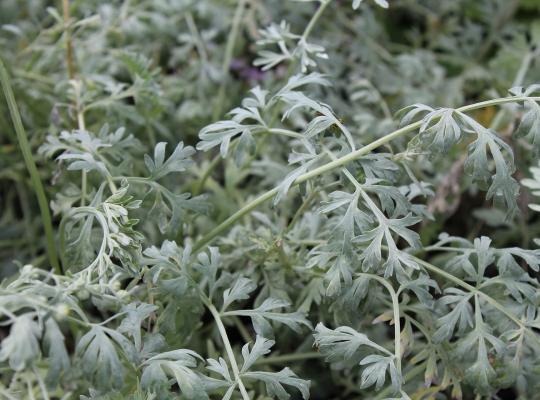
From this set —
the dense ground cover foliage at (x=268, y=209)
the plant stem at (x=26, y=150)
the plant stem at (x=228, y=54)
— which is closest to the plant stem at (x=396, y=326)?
the dense ground cover foliage at (x=268, y=209)

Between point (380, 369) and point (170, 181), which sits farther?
point (170, 181)

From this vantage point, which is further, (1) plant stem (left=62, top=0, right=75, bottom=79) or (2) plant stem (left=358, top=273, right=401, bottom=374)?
(1) plant stem (left=62, top=0, right=75, bottom=79)

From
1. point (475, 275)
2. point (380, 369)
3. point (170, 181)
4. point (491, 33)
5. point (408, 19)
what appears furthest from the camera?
point (408, 19)

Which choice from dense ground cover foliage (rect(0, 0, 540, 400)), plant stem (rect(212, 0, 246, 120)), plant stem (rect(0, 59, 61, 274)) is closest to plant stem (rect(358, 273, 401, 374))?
dense ground cover foliage (rect(0, 0, 540, 400))

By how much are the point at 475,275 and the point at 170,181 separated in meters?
0.81

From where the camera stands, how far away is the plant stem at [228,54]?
1832 mm

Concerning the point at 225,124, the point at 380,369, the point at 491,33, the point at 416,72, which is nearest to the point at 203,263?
the point at 225,124

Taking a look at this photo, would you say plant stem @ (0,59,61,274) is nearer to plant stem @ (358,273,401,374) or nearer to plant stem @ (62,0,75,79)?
plant stem @ (62,0,75,79)

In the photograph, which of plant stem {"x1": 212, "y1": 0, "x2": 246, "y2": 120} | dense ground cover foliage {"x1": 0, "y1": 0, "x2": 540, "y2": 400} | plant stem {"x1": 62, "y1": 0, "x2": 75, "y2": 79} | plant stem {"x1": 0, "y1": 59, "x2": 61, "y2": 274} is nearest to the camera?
dense ground cover foliage {"x1": 0, "y1": 0, "x2": 540, "y2": 400}

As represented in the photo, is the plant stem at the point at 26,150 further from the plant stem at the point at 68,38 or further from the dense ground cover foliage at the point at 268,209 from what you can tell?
the plant stem at the point at 68,38

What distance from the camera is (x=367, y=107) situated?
1.95 metres

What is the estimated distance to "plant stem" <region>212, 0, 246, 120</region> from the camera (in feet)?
6.01

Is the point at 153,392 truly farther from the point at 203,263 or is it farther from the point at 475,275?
the point at 475,275

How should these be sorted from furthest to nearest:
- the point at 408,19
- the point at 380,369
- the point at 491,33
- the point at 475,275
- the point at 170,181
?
1. the point at 408,19
2. the point at 491,33
3. the point at 170,181
4. the point at 475,275
5. the point at 380,369
